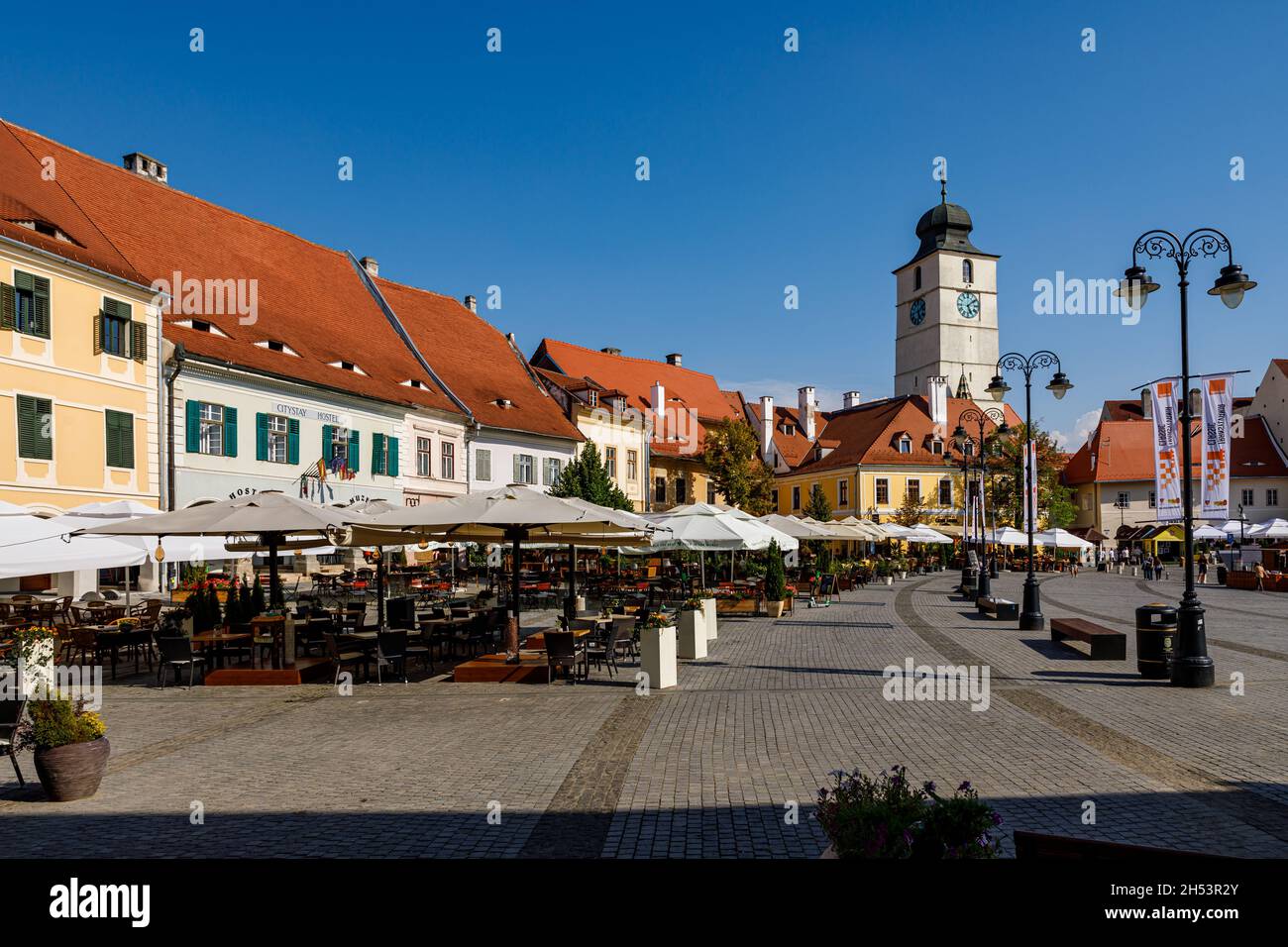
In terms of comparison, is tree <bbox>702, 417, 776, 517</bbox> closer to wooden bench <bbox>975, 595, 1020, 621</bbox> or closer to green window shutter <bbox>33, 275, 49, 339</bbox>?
wooden bench <bbox>975, 595, 1020, 621</bbox>

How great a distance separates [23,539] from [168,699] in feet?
11.2

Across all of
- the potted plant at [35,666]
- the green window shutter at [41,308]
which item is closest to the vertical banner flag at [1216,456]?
the potted plant at [35,666]

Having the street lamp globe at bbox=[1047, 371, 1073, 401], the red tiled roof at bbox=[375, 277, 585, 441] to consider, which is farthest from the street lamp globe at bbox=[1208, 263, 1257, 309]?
the red tiled roof at bbox=[375, 277, 585, 441]

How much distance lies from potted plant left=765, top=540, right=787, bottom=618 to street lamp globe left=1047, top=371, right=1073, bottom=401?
802cm

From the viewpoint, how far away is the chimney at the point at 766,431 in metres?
75.5

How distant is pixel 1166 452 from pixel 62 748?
16.1 m

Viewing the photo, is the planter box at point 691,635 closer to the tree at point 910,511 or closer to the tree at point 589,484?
the tree at point 589,484

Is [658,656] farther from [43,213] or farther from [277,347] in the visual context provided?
[277,347]

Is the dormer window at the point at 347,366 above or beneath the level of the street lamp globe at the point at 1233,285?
above

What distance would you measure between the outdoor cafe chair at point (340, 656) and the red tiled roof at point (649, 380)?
46.7 m

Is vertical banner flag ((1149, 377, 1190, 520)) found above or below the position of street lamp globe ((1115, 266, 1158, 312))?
below

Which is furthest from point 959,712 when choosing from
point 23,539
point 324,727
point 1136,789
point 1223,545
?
point 1223,545

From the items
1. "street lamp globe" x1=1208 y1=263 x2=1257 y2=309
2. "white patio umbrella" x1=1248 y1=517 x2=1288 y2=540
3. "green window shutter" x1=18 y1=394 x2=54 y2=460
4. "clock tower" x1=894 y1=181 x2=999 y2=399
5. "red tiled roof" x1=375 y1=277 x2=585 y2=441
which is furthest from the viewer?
"clock tower" x1=894 y1=181 x2=999 y2=399

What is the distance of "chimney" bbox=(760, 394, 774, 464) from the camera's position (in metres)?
75.5
